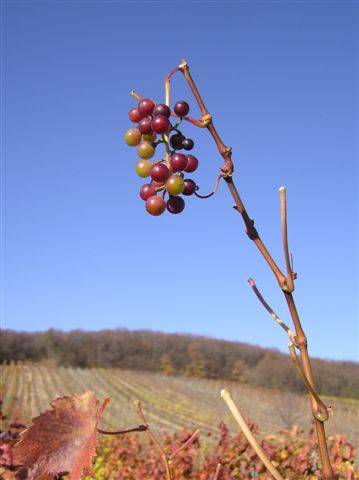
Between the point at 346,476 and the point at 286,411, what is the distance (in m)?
25.4

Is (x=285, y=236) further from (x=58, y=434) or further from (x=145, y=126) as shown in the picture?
(x=58, y=434)

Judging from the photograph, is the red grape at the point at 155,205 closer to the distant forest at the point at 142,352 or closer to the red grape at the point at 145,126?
the red grape at the point at 145,126

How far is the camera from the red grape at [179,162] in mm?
825

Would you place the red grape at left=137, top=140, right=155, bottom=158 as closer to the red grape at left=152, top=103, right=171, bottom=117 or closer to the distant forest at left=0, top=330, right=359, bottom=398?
the red grape at left=152, top=103, right=171, bottom=117

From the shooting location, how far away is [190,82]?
723mm

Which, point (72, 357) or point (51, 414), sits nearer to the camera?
point (51, 414)

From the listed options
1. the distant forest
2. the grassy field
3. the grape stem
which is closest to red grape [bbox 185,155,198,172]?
the grape stem

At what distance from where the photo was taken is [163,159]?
86 centimetres

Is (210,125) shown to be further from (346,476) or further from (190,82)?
(346,476)

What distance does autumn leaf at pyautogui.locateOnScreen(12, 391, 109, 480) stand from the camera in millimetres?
941

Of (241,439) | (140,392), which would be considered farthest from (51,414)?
(140,392)

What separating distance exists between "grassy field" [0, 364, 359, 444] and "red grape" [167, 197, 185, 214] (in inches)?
623

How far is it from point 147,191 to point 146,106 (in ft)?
0.40

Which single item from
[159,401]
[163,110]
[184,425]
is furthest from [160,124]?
[159,401]
